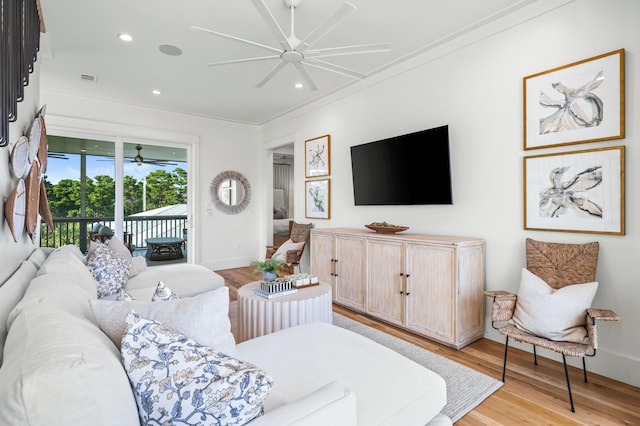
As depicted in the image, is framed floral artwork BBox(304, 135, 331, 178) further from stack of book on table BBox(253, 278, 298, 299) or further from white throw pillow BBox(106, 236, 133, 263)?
white throw pillow BBox(106, 236, 133, 263)

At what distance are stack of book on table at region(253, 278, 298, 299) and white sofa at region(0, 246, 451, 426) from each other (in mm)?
642

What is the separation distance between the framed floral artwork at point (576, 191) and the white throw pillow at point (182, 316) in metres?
2.56

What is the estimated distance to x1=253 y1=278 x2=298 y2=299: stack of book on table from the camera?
8.38 feet

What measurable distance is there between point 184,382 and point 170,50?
11.5 feet

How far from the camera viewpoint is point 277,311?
2.41 meters

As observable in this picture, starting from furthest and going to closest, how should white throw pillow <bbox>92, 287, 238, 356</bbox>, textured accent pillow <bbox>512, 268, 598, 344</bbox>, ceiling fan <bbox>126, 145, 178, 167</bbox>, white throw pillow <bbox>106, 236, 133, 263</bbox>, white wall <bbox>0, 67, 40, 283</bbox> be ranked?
ceiling fan <bbox>126, 145, 178, 167</bbox>
white throw pillow <bbox>106, 236, 133, 263</bbox>
textured accent pillow <bbox>512, 268, 598, 344</bbox>
white wall <bbox>0, 67, 40, 283</bbox>
white throw pillow <bbox>92, 287, 238, 356</bbox>

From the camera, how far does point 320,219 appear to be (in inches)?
194

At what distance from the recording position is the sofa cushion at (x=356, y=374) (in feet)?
4.06

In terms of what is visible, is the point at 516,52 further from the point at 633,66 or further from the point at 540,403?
the point at 540,403

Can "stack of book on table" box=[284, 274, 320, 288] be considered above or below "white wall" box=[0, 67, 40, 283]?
below

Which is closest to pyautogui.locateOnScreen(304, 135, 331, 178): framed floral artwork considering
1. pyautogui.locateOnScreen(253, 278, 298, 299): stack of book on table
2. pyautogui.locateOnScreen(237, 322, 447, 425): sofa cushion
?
pyautogui.locateOnScreen(253, 278, 298, 299): stack of book on table

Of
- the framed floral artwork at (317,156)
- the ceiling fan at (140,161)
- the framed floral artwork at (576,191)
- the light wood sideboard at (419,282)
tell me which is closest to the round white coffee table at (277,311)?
the light wood sideboard at (419,282)

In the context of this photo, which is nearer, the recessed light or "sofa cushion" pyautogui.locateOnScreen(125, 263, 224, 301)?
"sofa cushion" pyautogui.locateOnScreen(125, 263, 224, 301)

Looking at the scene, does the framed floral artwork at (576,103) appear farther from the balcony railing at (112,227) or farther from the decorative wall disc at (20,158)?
the balcony railing at (112,227)
